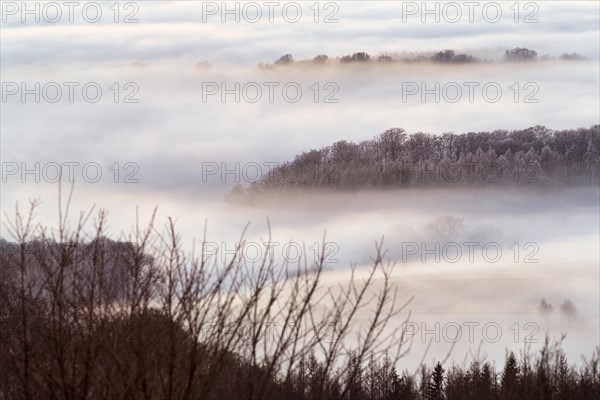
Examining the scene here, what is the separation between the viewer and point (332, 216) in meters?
131

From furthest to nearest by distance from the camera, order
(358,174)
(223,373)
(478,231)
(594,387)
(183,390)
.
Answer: (478,231), (358,174), (594,387), (223,373), (183,390)

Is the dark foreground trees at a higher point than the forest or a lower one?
lower

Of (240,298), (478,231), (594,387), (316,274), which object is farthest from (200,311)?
(478,231)

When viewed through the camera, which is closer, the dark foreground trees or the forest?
the dark foreground trees

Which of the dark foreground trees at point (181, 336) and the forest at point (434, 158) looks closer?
the dark foreground trees at point (181, 336)

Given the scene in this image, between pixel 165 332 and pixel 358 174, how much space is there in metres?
78.6

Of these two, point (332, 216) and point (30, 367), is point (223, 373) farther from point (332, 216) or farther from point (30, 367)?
point (332, 216)

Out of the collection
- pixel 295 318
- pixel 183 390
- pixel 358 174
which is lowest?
pixel 183 390

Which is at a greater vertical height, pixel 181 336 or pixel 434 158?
pixel 434 158

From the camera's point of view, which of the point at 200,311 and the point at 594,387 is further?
the point at 594,387

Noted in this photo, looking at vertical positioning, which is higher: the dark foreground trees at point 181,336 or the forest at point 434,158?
the forest at point 434,158

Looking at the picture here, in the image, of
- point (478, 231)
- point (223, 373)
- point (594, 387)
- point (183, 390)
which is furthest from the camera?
point (478, 231)

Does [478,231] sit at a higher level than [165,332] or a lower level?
higher

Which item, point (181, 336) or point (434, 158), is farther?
point (434, 158)
